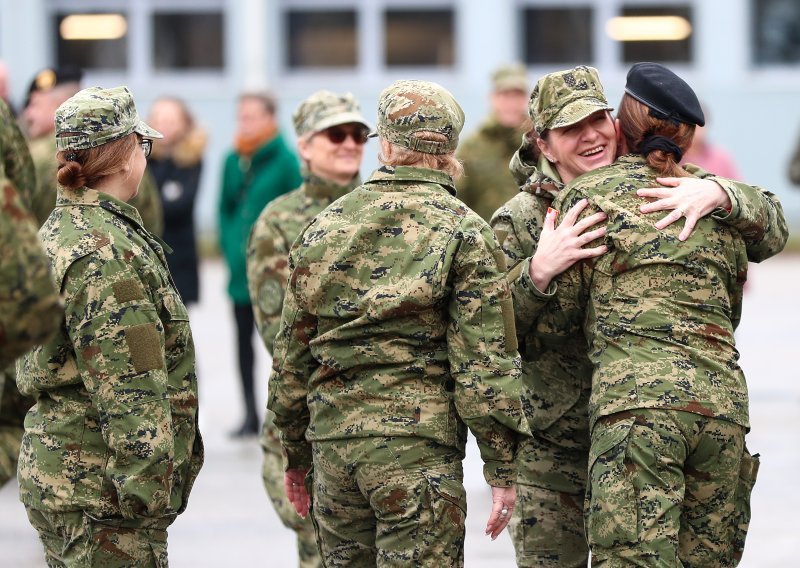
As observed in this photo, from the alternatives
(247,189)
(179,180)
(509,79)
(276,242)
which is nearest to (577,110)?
(276,242)

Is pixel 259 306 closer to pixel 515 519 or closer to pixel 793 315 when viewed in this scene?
pixel 515 519

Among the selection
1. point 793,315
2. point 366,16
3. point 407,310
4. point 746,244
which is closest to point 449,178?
point 407,310

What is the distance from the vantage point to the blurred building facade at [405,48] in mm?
19422

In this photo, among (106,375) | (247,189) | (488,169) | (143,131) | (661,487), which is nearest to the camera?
(106,375)

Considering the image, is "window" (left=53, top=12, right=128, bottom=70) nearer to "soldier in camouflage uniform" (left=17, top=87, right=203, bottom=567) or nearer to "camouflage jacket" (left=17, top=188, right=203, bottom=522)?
"soldier in camouflage uniform" (left=17, top=87, right=203, bottom=567)

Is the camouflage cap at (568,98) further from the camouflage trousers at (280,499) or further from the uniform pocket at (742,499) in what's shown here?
the camouflage trousers at (280,499)

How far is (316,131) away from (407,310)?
193 cm

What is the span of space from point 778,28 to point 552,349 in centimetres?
1598

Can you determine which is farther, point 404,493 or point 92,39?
point 92,39

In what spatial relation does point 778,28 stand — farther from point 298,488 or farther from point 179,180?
point 298,488

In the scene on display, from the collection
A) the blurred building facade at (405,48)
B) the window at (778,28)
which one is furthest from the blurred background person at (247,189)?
the window at (778,28)

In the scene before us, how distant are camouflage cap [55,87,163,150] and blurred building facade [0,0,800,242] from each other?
49.3 feet

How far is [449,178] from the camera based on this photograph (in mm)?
4242

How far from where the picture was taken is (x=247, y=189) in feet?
29.8
